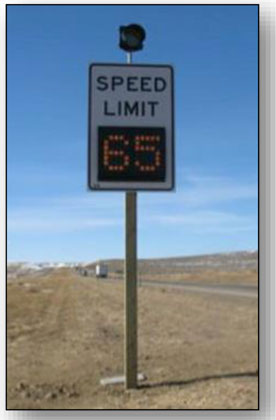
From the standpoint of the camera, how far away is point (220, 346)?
37.7 feet

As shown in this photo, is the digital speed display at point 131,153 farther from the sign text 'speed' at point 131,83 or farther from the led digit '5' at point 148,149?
the sign text 'speed' at point 131,83

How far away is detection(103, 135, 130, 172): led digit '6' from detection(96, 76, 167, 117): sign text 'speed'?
0.27m

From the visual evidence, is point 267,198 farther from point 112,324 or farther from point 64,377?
point 112,324

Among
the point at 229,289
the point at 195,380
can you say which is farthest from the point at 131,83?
the point at 229,289

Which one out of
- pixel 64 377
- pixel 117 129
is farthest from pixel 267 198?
pixel 64 377

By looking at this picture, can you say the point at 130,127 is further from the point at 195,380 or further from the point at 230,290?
the point at 230,290

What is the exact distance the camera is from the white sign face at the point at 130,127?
311 inches

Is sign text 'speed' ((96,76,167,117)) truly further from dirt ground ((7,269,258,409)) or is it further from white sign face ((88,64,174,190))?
dirt ground ((7,269,258,409))

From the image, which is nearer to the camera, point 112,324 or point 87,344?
point 87,344

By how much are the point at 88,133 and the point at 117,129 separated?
1.04 feet

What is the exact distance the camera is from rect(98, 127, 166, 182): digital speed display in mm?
7879

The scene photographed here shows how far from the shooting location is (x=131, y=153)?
7871 mm

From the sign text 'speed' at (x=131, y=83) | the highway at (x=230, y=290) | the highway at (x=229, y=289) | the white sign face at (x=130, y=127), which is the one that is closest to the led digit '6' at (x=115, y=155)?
the white sign face at (x=130, y=127)

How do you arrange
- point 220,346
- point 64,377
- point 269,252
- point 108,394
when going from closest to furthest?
1. point 269,252
2. point 108,394
3. point 64,377
4. point 220,346
